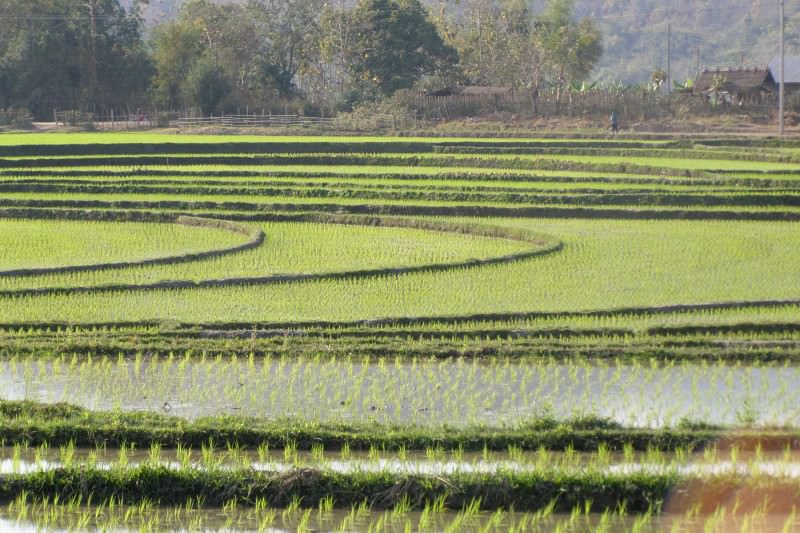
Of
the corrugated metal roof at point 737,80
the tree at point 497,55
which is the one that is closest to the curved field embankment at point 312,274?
the corrugated metal roof at point 737,80

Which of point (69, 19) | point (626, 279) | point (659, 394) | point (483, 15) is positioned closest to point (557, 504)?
point (659, 394)

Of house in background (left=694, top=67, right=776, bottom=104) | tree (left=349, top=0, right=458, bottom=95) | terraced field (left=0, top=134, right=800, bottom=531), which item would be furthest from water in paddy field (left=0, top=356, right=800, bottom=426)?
tree (left=349, top=0, right=458, bottom=95)

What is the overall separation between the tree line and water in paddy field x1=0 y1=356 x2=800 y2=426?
33.4 meters

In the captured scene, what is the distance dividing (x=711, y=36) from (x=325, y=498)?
9405 centimetres

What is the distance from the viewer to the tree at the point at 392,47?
150 ft

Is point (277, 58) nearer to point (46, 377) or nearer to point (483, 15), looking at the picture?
point (483, 15)

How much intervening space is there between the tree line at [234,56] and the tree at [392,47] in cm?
5

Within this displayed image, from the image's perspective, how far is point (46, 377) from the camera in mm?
7945

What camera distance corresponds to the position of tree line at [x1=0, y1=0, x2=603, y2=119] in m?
44.2

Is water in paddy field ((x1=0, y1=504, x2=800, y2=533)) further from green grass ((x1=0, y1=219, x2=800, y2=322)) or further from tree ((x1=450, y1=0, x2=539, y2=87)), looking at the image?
tree ((x1=450, y1=0, x2=539, y2=87))

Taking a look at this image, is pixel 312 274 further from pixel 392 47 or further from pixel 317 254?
pixel 392 47

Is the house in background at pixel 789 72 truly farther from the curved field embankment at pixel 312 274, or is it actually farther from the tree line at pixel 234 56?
the curved field embankment at pixel 312 274

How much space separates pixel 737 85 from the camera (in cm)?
4297

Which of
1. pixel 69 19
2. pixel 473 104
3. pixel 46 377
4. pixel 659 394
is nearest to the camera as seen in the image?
pixel 659 394
